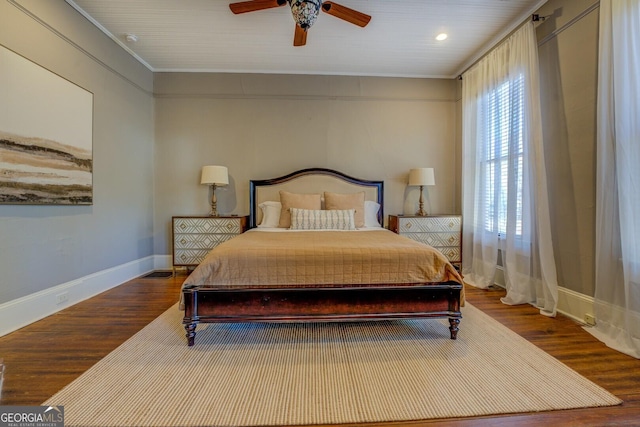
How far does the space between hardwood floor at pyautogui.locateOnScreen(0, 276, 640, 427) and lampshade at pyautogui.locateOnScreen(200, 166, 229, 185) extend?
1570mm

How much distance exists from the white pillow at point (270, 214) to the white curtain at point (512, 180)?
2.62 m

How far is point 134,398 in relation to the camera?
56.0 inches

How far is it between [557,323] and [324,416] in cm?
223

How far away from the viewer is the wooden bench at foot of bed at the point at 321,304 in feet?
6.34

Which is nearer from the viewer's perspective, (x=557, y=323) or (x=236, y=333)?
(x=236, y=333)

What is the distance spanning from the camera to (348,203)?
3.71m

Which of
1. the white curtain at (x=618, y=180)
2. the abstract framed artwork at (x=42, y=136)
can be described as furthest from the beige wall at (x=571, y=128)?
the abstract framed artwork at (x=42, y=136)

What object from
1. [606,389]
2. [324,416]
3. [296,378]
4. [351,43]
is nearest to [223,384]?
[296,378]

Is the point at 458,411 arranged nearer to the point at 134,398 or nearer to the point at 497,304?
the point at 134,398

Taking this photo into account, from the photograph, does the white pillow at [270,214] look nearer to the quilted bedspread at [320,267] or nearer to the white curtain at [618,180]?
the quilted bedspread at [320,267]

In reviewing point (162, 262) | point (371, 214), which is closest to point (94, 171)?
point (162, 262)

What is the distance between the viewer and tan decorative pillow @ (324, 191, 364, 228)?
3.68m

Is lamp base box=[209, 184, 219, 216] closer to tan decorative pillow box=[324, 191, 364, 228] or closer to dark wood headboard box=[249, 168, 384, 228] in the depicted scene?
dark wood headboard box=[249, 168, 384, 228]

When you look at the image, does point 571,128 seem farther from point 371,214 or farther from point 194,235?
point 194,235
